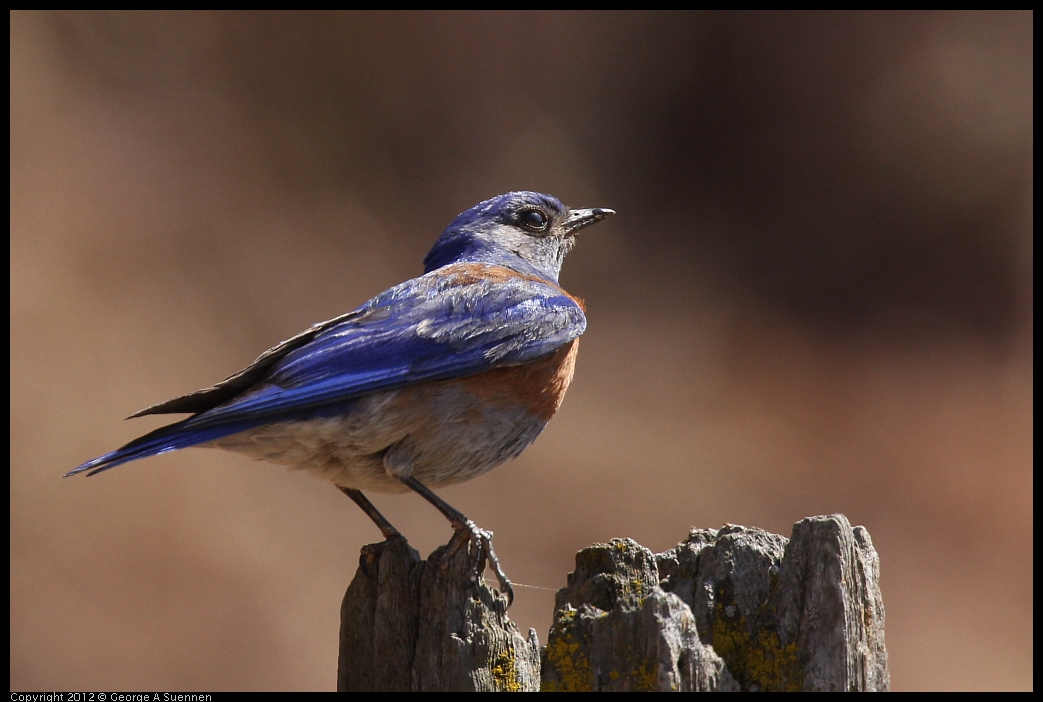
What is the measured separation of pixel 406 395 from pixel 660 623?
1571 mm

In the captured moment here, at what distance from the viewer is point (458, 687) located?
305 centimetres

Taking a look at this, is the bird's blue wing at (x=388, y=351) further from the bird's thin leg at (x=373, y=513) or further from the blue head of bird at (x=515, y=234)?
the blue head of bird at (x=515, y=234)

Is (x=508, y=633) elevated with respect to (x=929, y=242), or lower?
lower

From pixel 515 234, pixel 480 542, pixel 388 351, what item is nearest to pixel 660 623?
pixel 480 542

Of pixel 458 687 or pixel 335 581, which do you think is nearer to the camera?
pixel 458 687

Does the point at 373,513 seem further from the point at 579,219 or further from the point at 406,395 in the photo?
the point at 579,219

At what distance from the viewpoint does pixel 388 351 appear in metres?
4.12

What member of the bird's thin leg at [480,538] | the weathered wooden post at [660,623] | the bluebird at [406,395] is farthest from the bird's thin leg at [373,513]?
the weathered wooden post at [660,623]

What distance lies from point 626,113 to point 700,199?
3.20ft

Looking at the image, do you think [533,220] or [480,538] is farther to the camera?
[533,220]

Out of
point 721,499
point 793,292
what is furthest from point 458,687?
point 793,292

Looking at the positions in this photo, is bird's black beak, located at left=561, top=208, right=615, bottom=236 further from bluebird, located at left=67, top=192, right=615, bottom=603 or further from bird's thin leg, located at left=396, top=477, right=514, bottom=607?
bird's thin leg, located at left=396, top=477, right=514, bottom=607

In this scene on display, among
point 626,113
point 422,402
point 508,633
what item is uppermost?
point 626,113
